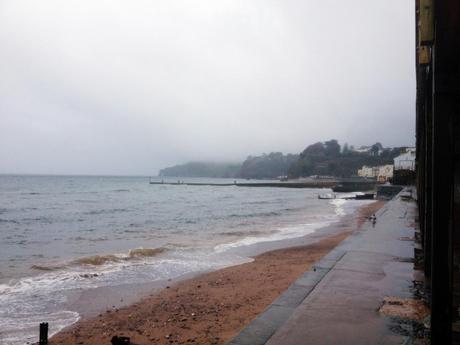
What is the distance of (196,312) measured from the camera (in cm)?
857

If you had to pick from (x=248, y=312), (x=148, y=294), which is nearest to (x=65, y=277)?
(x=148, y=294)

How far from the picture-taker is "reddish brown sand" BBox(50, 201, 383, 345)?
724 centimetres

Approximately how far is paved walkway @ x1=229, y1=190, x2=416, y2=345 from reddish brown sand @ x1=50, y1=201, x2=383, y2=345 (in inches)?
58.4

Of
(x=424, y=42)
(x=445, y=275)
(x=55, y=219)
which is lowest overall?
(x=55, y=219)

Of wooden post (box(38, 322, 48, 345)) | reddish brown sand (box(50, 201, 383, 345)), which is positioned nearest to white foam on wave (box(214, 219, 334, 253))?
reddish brown sand (box(50, 201, 383, 345))

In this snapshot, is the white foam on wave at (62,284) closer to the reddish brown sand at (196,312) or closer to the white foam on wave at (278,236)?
the reddish brown sand at (196,312)

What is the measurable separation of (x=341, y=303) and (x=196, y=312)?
11.6ft

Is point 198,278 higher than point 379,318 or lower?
lower

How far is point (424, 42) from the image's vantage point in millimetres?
3525

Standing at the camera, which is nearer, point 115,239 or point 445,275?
point 445,275

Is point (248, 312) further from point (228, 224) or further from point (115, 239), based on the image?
point (228, 224)

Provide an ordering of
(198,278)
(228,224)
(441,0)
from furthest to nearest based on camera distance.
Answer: (228,224)
(198,278)
(441,0)

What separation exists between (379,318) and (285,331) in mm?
1411

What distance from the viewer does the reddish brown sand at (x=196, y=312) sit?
724cm
